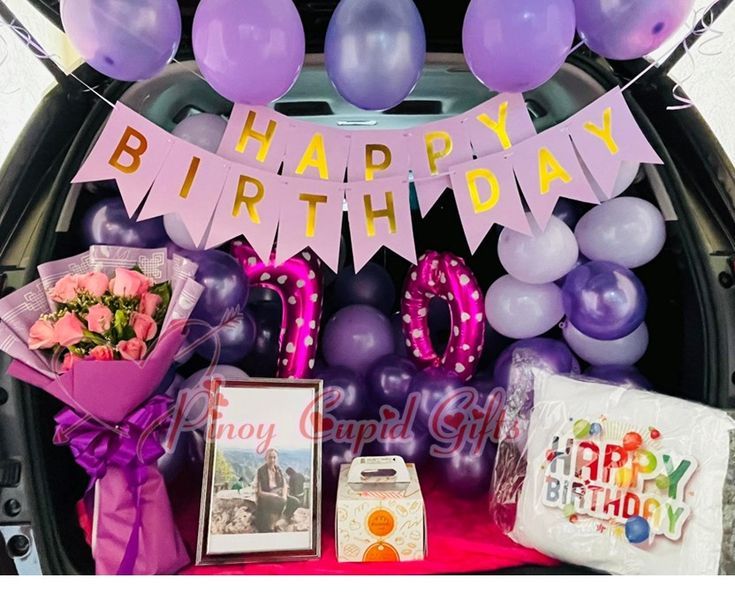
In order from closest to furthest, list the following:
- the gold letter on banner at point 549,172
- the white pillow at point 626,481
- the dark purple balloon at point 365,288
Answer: the white pillow at point 626,481, the gold letter on banner at point 549,172, the dark purple balloon at point 365,288

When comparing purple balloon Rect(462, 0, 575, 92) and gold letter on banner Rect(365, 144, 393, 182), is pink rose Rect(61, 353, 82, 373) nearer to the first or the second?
gold letter on banner Rect(365, 144, 393, 182)

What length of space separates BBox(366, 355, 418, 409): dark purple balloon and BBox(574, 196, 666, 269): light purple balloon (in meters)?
0.66

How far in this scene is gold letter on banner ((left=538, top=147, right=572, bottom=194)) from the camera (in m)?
1.77

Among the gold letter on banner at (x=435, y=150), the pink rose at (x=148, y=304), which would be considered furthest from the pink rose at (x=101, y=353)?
the gold letter on banner at (x=435, y=150)

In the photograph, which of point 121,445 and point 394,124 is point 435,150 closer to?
point 394,124

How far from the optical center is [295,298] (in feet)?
6.53

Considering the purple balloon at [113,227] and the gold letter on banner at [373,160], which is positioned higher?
the gold letter on banner at [373,160]

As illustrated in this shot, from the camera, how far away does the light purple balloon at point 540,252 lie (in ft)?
5.95

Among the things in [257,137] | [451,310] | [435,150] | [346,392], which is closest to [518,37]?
[435,150]

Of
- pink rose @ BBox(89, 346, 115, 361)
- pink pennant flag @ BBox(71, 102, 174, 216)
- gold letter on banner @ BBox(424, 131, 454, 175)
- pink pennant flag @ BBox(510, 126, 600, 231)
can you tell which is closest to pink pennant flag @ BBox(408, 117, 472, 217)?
gold letter on banner @ BBox(424, 131, 454, 175)

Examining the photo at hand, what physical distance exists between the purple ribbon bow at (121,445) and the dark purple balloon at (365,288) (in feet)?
2.70

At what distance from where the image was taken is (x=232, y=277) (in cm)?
183

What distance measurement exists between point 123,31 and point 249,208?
1.71 ft

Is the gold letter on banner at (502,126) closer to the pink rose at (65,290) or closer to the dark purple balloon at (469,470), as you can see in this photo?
the dark purple balloon at (469,470)
